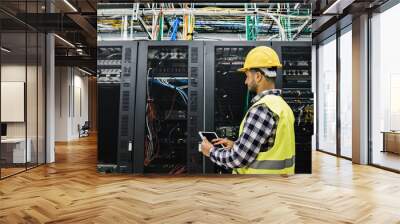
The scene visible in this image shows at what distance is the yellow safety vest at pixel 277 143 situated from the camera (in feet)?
4.25

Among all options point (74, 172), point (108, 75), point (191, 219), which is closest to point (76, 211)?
point (191, 219)

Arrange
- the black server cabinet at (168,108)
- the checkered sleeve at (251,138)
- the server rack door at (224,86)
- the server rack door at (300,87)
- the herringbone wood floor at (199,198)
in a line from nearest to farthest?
the checkered sleeve at (251,138)
the server rack door at (224,86)
the server rack door at (300,87)
the herringbone wood floor at (199,198)
the black server cabinet at (168,108)

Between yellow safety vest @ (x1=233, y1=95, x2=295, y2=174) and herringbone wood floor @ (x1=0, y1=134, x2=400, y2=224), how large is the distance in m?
2.47

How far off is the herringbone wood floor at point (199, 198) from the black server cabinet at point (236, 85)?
503 mm

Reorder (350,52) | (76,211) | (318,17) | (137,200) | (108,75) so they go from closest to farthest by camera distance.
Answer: (76,211)
(137,200)
(108,75)
(318,17)
(350,52)

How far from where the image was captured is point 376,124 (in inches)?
297

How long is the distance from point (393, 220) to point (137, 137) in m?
3.33

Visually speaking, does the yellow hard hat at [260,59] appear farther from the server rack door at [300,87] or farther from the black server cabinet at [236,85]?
the server rack door at [300,87]

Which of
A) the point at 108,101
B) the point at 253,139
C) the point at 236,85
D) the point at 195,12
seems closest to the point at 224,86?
the point at 195,12

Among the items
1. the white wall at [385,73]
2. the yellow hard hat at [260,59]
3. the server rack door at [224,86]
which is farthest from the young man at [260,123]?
the white wall at [385,73]

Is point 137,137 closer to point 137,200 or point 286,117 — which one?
point 137,200

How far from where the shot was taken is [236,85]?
9.34 ft

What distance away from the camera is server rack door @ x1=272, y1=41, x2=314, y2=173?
10.6 feet

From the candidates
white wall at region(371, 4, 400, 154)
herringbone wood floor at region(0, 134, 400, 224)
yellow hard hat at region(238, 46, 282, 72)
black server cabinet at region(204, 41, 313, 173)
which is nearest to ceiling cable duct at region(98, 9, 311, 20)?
black server cabinet at region(204, 41, 313, 173)
